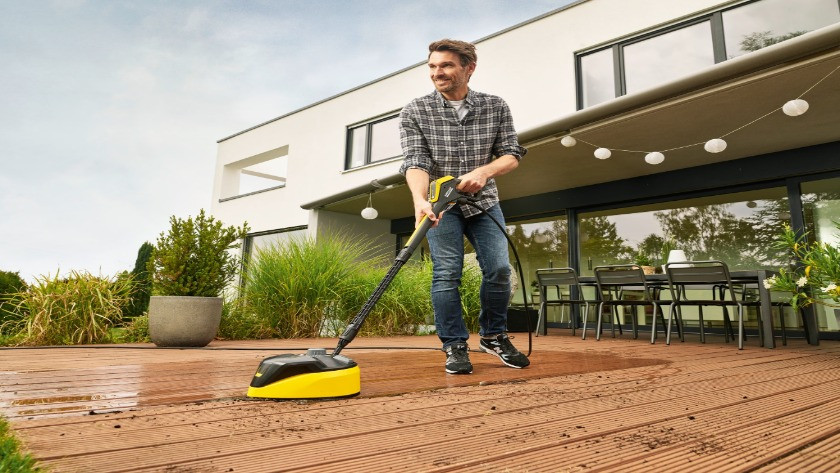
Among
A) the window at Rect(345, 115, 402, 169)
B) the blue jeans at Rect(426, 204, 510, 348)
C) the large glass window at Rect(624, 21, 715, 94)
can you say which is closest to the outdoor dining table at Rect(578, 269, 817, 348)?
the large glass window at Rect(624, 21, 715, 94)

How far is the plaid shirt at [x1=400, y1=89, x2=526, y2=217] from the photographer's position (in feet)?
7.18

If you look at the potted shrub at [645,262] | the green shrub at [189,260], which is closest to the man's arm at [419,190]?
the green shrub at [189,260]

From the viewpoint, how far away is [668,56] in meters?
6.09

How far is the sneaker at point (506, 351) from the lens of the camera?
216 centimetres

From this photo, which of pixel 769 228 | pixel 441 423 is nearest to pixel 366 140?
pixel 769 228

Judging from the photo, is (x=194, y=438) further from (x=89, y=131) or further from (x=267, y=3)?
(x=89, y=131)

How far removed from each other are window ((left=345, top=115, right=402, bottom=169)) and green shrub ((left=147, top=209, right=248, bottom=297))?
15.7ft

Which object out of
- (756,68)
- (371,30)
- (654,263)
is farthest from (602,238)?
(371,30)

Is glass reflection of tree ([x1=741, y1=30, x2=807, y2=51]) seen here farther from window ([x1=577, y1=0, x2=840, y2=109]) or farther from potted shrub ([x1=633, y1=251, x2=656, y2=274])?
potted shrub ([x1=633, y1=251, x2=656, y2=274])

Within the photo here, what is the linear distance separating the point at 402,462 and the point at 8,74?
10956mm

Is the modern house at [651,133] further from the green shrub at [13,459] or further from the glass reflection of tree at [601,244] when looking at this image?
the green shrub at [13,459]

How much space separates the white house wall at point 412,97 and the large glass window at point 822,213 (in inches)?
91.7

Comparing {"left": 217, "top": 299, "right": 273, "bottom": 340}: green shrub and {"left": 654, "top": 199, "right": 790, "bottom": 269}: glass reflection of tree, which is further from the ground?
{"left": 654, "top": 199, "right": 790, "bottom": 269}: glass reflection of tree

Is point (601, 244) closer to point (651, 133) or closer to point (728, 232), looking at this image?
point (728, 232)
